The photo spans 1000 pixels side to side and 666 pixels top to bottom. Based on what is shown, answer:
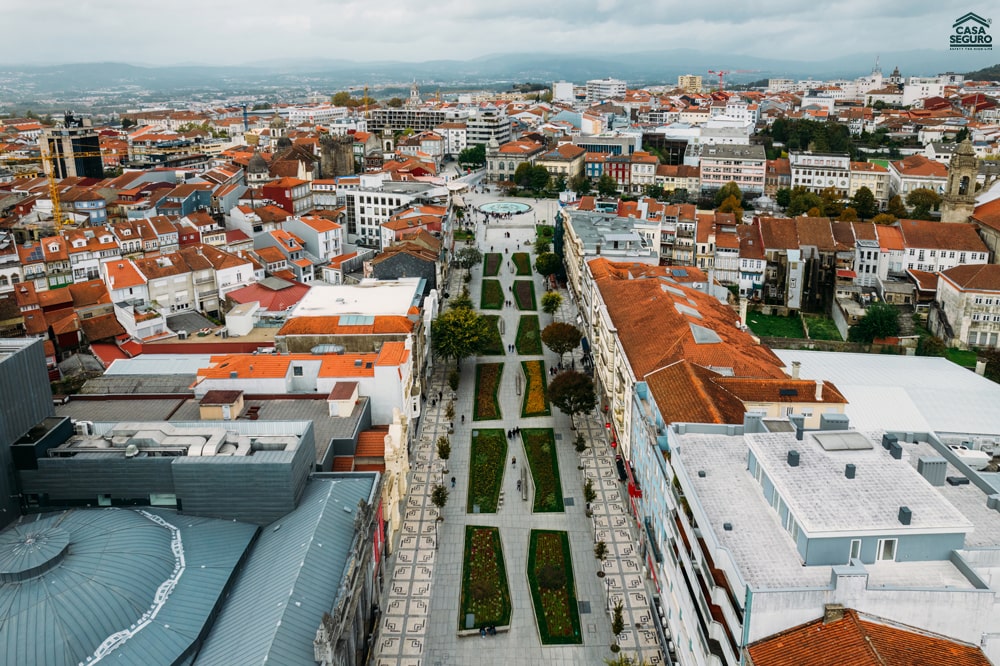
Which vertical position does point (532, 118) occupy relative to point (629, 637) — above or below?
above

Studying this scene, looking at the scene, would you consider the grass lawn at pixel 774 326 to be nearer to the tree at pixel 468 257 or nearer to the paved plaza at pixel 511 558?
the paved plaza at pixel 511 558

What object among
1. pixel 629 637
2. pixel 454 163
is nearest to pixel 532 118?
pixel 454 163

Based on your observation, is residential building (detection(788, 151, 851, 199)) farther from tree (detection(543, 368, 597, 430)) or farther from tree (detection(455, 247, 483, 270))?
tree (detection(543, 368, 597, 430))

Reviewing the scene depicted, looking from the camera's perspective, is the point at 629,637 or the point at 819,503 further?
the point at 629,637

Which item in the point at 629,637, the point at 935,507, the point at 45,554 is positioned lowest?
the point at 629,637

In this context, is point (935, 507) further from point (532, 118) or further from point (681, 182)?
point (532, 118)

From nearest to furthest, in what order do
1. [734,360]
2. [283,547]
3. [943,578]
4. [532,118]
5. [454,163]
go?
[943,578] → [283,547] → [734,360] → [454,163] → [532,118]

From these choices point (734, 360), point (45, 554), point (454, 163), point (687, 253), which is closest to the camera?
point (45, 554)

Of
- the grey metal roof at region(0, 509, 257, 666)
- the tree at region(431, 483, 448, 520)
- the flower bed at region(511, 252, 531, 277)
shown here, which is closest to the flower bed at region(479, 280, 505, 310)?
the flower bed at region(511, 252, 531, 277)
